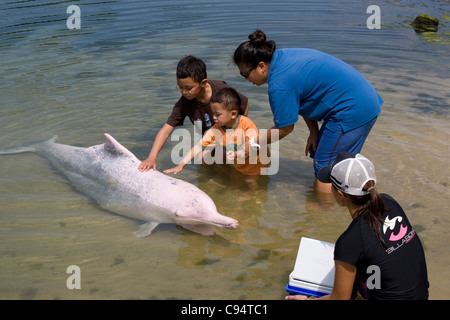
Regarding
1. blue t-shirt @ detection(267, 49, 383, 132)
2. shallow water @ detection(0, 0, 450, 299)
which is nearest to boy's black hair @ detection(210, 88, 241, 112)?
blue t-shirt @ detection(267, 49, 383, 132)

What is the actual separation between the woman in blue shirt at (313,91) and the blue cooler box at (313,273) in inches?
51.3

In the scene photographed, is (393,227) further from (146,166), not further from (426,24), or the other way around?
(426,24)

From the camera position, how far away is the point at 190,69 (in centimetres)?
502

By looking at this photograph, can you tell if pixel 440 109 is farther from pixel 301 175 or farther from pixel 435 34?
pixel 435 34

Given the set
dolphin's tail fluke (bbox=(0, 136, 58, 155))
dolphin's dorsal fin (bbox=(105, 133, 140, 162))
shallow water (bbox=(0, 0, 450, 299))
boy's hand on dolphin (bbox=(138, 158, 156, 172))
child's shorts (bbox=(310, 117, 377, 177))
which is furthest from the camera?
dolphin's tail fluke (bbox=(0, 136, 58, 155))

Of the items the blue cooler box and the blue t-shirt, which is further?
the blue t-shirt

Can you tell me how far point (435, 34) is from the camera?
12.1 m

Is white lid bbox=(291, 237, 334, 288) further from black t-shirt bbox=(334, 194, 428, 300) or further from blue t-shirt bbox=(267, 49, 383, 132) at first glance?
blue t-shirt bbox=(267, 49, 383, 132)

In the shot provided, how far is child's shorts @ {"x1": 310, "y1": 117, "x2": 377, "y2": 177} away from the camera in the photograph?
451cm

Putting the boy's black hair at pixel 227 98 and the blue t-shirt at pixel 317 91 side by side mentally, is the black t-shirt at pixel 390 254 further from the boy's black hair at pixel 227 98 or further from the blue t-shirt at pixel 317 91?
the boy's black hair at pixel 227 98

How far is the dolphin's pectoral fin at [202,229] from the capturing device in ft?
15.6

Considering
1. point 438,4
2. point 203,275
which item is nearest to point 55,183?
point 203,275

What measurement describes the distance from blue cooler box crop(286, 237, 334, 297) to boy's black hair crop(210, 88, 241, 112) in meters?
2.03
